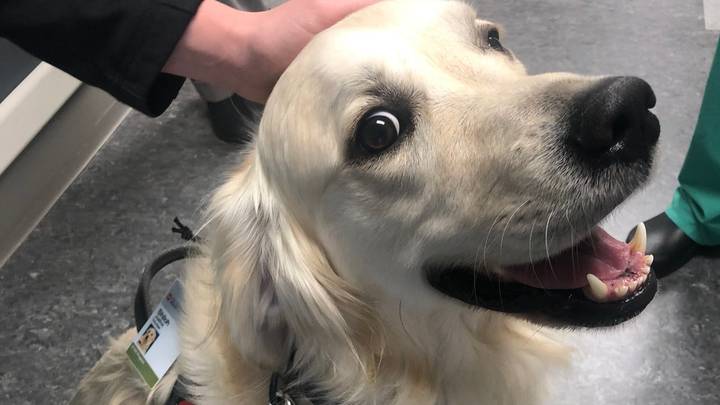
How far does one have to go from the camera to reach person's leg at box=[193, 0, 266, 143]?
2576 millimetres

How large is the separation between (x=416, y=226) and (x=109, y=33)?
797mm

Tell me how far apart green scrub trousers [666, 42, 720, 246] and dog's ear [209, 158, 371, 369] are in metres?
1.21

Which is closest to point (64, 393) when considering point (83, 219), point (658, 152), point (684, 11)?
point (83, 219)

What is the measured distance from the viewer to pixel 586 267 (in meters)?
1.08

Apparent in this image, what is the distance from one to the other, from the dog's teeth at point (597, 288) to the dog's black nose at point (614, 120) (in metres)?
0.21

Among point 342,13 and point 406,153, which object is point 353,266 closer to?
point 406,153

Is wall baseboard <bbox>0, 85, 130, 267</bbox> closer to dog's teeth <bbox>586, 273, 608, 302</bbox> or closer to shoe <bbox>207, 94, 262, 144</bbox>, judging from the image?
shoe <bbox>207, 94, 262, 144</bbox>

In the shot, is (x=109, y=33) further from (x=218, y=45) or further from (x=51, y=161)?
(x=51, y=161)

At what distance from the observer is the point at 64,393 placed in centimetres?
200

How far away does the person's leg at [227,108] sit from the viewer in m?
2.58

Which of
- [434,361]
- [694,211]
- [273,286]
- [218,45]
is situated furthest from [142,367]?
[694,211]

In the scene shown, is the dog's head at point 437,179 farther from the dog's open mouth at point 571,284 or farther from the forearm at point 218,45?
the forearm at point 218,45

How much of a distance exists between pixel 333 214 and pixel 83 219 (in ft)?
5.63

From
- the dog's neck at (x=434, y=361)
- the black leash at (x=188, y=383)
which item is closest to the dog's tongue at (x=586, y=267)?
the dog's neck at (x=434, y=361)
